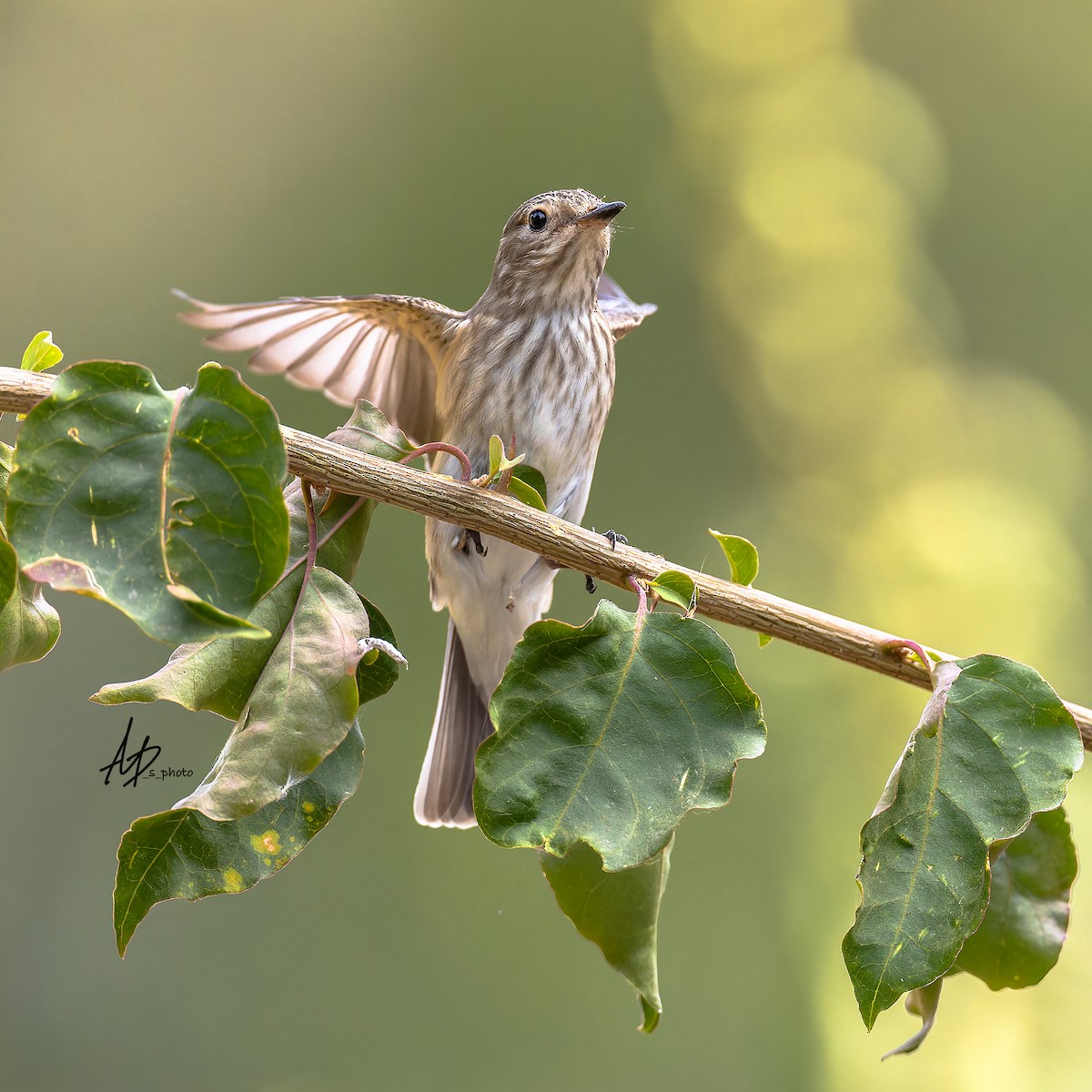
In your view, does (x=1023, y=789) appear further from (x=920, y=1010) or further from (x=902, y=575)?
(x=902, y=575)

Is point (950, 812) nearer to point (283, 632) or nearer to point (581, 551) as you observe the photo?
point (581, 551)

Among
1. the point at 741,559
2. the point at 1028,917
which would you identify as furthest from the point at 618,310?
the point at 1028,917

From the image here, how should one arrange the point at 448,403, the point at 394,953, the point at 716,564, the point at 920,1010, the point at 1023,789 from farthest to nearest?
the point at 716,564
the point at 394,953
the point at 448,403
the point at 920,1010
the point at 1023,789

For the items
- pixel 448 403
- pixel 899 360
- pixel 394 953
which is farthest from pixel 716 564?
pixel 448 403

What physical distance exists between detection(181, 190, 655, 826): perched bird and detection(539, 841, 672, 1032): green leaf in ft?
3.21

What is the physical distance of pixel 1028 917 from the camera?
51.1 inches

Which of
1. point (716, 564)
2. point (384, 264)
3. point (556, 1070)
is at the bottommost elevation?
point (556, 1070)

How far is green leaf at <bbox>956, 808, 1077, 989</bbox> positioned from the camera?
1.30 meters

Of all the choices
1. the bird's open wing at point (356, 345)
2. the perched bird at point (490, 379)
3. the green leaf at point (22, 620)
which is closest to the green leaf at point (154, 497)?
the green leaf at point (22, 620)

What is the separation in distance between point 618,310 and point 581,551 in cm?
187

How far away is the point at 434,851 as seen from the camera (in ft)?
16.2

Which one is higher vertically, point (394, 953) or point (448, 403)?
point (448, 403)

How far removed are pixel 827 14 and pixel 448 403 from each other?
162 inches

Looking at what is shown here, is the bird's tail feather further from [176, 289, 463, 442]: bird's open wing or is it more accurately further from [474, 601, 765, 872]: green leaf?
[474, 601, 765, 872]: green leaf
